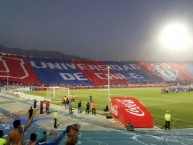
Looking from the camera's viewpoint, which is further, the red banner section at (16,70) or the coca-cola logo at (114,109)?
the red banner section at (16,70)

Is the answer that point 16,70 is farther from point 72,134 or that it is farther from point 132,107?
point 72,134

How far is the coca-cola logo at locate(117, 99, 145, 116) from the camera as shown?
2638 cm

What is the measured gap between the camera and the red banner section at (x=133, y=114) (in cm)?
2589

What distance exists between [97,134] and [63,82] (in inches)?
3581

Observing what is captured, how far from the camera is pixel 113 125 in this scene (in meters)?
27.1

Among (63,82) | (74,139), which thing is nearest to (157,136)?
(74,139)

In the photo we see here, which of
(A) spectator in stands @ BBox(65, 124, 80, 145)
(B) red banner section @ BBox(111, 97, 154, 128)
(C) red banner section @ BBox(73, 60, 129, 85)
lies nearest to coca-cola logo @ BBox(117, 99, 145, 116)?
(B) red banner section @ BBox(111, 97, 154, 128)

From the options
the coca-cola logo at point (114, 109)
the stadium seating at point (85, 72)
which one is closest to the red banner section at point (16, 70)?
the stadium seating at point (85, 72)

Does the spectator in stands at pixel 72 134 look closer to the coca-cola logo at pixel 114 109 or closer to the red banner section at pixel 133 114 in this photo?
the red banner section at pixel 133 114

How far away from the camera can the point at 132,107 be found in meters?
27.0

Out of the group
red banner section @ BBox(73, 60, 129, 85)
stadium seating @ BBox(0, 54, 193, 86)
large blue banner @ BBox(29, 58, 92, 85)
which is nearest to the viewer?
stadium seating @ BBox(0, 54, 193, 86)

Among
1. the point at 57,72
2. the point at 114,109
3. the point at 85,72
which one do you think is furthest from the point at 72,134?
the point at 85,72

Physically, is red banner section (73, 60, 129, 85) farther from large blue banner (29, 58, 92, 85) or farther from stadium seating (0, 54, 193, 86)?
large blue banner (29, 58, 92, 85)

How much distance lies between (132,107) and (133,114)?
993mm
